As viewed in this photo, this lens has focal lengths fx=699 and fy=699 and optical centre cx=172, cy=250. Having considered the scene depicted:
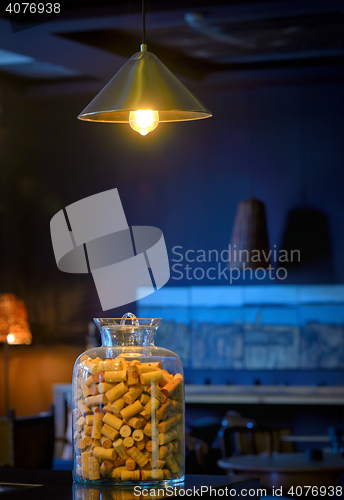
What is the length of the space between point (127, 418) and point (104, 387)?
0.26 ft

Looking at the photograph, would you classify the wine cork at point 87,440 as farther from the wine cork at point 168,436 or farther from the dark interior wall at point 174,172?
the dark interior wall at point 174,172

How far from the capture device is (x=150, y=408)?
135 centimetres

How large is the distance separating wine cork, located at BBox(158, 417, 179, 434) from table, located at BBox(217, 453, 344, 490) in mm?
2915

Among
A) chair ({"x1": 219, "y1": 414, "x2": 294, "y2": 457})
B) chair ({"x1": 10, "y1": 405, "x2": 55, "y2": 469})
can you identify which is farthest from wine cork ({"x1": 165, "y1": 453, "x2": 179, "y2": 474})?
chair ({"x1": 219, "y1": 414, "x2": 294, "y2": 457})

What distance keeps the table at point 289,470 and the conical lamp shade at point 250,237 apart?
2152 millimetres

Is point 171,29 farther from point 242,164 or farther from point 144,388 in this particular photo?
point 144,388

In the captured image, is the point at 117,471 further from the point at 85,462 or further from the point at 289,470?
the point at 289,470

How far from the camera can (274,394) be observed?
624 centimetres

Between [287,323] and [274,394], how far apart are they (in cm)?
74

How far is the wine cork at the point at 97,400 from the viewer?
1.36 metres

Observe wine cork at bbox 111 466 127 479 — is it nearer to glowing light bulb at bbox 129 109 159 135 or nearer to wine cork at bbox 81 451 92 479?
wine cork at bbox 81 451 92 479

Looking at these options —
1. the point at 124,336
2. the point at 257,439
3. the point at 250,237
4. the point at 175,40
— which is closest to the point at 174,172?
the point at 250,237

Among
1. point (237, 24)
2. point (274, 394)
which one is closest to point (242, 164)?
point (237, 24)

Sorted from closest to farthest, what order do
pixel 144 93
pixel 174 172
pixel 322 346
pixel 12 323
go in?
pixel 144 93, pixel 12 323, pixel 322 346, pixel 174 172
